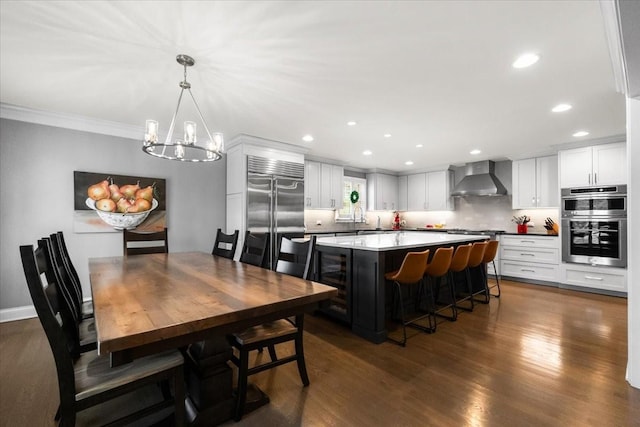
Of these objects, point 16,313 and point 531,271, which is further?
point 531,271

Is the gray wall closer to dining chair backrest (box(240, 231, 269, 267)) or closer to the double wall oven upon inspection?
dining chair backrest (box(240, 231, 269, 267))

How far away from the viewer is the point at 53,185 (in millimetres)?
3443

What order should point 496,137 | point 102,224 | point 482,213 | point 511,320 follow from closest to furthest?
point 511,320 < point 102,224 < point 496,137 < point 482,213

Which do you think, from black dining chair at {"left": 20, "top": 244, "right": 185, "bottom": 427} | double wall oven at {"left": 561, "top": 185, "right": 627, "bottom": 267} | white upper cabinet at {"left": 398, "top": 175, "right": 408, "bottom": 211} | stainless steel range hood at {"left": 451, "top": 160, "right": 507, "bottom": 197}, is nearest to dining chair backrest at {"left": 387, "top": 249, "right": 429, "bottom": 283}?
black dining chair at {"left": 20, "top": 244, "right": 185, "bottom": 427}

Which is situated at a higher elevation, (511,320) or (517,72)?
(517,72)

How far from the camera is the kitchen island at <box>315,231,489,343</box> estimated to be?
2.74 metres

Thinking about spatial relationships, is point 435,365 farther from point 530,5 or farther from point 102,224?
point 102,224

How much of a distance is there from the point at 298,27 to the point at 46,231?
3761mm

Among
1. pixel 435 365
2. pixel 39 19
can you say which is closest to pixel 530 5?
pixel 435 365

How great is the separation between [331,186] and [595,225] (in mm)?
4502

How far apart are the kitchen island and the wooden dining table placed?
1.20 meters

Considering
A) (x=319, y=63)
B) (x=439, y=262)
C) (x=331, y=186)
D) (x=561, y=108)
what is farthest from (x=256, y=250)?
(x=331, y=186)

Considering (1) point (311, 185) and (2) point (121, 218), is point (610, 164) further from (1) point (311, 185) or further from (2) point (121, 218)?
(2) point (121, 218)

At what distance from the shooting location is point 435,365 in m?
2.30
